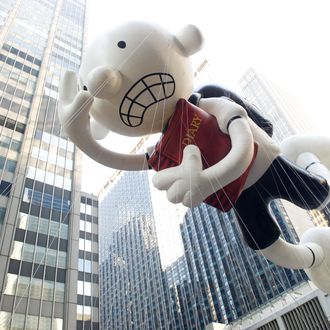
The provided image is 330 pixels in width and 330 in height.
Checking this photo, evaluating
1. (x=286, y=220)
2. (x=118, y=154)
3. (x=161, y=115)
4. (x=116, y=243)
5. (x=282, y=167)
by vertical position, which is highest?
(x=282, y=167)

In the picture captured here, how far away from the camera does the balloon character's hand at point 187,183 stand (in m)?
3.00

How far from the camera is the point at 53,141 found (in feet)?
68.1

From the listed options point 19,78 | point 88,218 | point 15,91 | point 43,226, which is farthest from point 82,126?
point 88,218

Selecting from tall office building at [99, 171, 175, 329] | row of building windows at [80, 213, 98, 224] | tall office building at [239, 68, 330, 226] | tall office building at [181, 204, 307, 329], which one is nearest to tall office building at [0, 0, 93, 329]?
row of building windows at [80, 213, 98, 224]

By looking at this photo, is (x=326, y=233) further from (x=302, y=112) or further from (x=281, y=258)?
(x=302, y=112)

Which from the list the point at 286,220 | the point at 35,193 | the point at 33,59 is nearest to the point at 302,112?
the point at 286,220

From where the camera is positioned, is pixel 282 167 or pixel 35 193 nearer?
pixel 282 167

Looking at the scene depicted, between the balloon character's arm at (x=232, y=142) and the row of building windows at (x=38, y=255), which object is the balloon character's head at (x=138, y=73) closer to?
the balloon character's arm at (x=232, y=142)

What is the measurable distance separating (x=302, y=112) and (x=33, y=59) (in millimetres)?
60401

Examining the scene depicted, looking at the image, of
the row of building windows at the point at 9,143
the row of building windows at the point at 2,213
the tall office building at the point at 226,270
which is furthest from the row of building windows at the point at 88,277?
the tall office building at the point at 226,270

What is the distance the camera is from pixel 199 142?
139 inches

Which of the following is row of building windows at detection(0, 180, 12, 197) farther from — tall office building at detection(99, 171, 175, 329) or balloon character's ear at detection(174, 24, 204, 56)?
tall office building at detection(99, 171, 175, 329)

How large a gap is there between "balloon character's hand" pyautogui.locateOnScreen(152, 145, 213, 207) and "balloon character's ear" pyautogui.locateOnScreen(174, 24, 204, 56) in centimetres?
118

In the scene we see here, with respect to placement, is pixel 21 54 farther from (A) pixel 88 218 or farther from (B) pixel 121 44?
(B) pixel 121 44
